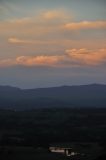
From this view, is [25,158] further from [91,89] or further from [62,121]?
[91,89]

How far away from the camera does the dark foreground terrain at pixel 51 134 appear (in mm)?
31523

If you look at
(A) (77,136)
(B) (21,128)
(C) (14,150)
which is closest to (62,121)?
(B) (21,128)

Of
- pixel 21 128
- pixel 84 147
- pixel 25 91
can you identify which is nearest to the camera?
pixel 84 147

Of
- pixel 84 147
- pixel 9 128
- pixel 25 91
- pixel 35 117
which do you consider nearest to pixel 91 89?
pixel 25 91

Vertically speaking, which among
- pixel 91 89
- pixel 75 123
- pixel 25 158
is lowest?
pixel 25 158

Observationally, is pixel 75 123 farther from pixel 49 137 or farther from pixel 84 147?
pixel 84 147

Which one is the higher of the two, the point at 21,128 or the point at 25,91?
the point at 25,91

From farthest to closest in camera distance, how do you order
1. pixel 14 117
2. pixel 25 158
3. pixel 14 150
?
pixel 14 117
pixel 14 150
pixel 25 158

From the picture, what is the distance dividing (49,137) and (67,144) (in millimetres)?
3762

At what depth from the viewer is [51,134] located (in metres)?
45.2

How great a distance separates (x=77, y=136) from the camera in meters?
44.2

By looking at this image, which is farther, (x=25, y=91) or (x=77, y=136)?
(x=25, y=91)

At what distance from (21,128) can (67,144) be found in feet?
33.2

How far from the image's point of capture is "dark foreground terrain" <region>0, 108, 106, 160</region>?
103 feet
